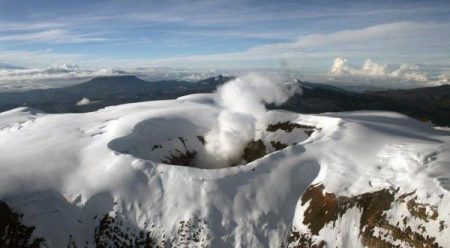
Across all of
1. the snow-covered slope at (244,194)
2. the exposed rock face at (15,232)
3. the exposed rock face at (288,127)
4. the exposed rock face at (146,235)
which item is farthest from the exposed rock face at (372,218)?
the exposed rock face at (15,232)

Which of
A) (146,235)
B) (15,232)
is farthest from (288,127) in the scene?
(15,232)

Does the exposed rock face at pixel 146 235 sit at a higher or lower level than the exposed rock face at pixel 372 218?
lower

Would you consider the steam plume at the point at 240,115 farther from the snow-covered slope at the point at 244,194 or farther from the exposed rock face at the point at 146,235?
the exposed rock face at the point at 146,235

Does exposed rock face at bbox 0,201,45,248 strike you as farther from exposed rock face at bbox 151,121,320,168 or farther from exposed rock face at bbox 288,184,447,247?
exposed rock face at bbox 288,184,447,247

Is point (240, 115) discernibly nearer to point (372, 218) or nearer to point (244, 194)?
point (244, 194)

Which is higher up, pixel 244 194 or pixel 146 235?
pixel 244 194

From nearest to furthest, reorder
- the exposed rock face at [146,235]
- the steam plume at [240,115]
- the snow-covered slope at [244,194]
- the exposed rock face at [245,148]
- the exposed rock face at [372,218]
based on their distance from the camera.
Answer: the exposed rock face at [372,218], the snow-covered slope at [244,194], the exposed rock face at [146,235], the exposed rock face at [245,148], the steam plume at [240,115]

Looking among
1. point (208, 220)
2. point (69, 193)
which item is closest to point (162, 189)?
point (208, 220)
